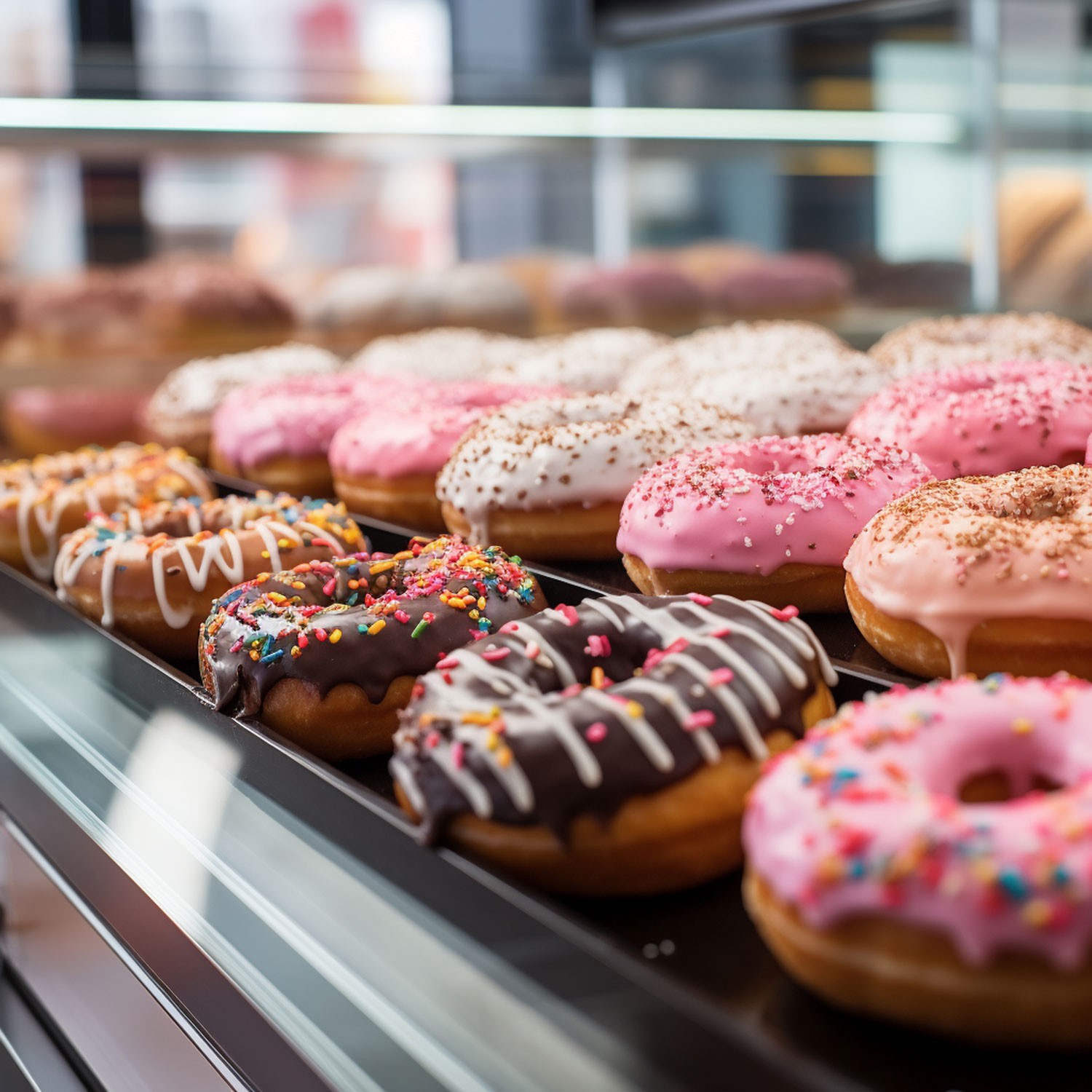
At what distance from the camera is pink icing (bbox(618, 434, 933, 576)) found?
146 centimetres

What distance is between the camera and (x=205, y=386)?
9.18 ft

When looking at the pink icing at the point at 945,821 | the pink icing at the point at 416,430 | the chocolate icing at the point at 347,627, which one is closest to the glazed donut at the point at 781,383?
the pink icing at the point at 416,430

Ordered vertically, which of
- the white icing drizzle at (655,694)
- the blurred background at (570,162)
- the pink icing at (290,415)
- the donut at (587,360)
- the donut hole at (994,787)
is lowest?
the donut hole at (994,787)

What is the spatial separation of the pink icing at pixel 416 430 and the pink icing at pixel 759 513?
0.54 meters

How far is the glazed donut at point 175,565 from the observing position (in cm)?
170

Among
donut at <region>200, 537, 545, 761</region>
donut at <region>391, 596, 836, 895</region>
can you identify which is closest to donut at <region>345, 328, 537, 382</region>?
donut at <region>200, 537, 545, 761</region>

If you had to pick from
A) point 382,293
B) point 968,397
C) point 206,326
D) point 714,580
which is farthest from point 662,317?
point 714,580

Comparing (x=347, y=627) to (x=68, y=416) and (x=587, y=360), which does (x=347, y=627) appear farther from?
(x=68, y=416)

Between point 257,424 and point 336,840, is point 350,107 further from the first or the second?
point 336,840

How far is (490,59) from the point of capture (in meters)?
3.63

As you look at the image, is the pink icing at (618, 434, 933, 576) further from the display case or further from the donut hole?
the donut hole

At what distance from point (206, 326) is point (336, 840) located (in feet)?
7.79

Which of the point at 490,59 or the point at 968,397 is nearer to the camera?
the point at 968,397

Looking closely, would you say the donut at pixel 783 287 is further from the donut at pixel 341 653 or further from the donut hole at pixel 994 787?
the donut hole at pixel 994 787
